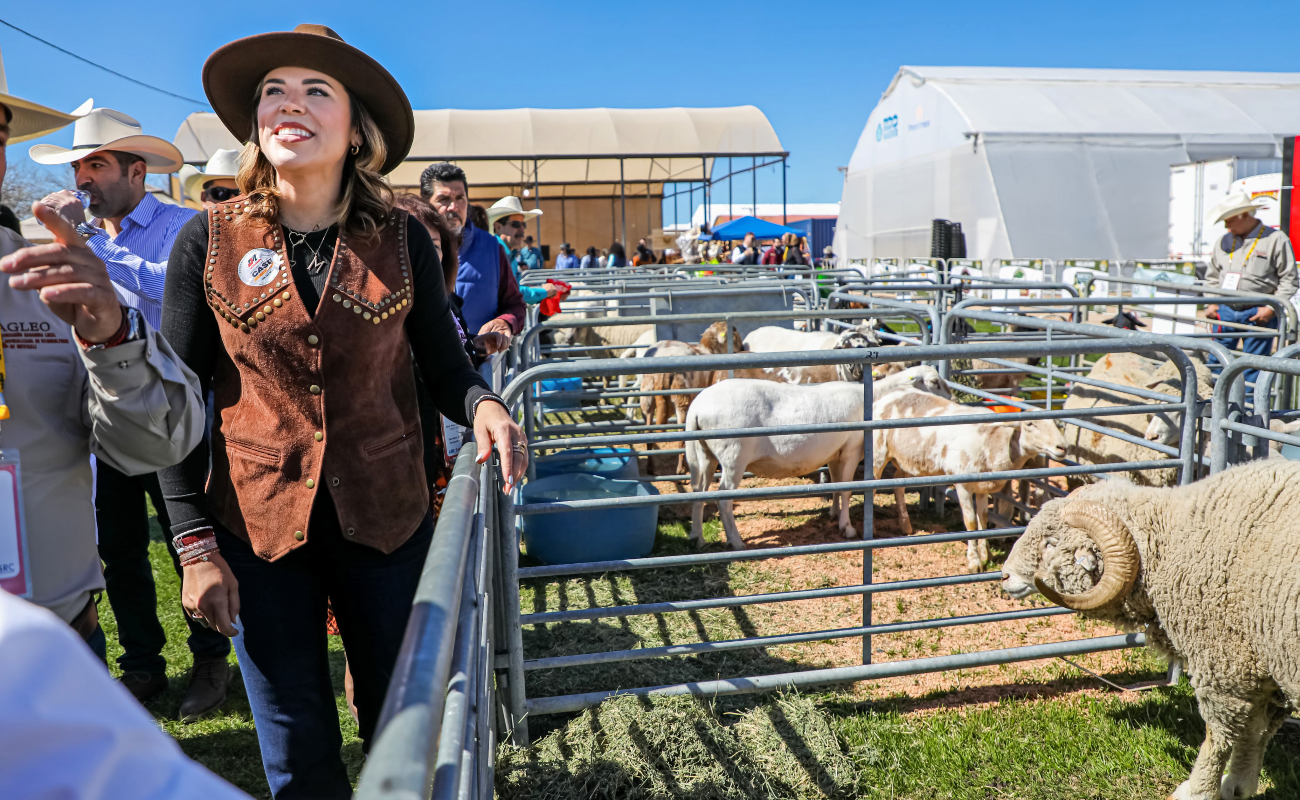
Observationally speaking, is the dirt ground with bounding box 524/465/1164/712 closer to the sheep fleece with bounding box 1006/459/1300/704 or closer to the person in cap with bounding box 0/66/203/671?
the sheep fleece with bounding box 1006/459/1300/704

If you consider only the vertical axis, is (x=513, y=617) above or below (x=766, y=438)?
below

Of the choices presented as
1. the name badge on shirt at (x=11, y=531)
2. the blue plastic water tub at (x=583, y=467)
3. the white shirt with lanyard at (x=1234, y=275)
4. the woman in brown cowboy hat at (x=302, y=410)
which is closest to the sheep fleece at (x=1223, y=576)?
the woman in brown cowboy hat at (x=302, y=410)

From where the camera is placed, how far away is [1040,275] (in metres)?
18.8

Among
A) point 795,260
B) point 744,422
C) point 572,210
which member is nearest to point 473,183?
point 572,210

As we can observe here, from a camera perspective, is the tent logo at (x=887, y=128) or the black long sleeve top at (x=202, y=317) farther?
the tent logo at (x=887, y=128)

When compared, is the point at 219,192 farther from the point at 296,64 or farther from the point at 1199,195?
the point at 1199,195

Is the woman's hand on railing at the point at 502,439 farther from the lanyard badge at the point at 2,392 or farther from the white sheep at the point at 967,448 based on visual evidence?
the white sheep at the point at 967,448

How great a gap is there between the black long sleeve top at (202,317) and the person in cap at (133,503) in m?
2.09

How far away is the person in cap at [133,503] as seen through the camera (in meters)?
3.72

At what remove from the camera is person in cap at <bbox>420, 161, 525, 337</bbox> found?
449 cm

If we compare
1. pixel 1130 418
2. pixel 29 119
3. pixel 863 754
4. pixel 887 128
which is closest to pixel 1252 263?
pixel 1130 418

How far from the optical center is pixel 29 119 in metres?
2.08

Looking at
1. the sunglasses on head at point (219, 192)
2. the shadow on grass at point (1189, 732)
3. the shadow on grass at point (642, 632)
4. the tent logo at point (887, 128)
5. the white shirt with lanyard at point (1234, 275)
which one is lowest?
the shadow on grass at point (1189, 732)

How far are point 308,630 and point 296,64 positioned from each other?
48.8 inches
